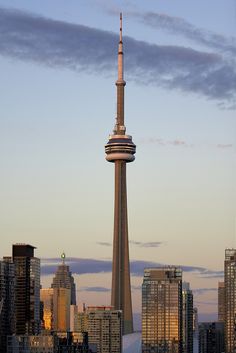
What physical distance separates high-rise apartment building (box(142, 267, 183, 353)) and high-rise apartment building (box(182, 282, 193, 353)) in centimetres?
104

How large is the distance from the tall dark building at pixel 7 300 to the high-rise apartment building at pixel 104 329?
11.1m

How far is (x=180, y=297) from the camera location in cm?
19288

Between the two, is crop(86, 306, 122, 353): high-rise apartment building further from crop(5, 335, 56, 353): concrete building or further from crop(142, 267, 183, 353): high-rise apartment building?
crop(5, 335, 56, 353): concrete building

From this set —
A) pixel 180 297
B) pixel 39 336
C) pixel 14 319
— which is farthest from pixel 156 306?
pixel 39 336

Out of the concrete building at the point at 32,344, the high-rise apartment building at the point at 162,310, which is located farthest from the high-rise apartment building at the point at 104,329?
the concrete building at the point at 32,344

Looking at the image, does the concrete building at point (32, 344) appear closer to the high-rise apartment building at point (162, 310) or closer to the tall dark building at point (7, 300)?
the tall dark building at point (7, 300)

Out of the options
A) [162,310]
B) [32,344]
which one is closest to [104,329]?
[162,310]

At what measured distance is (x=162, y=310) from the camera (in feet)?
620

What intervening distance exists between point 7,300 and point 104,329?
17.5 metres

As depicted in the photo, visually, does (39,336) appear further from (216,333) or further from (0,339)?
(216,333)

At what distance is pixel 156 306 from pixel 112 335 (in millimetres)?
8828

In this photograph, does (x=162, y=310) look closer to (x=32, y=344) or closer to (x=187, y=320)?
(x=187, y=320)

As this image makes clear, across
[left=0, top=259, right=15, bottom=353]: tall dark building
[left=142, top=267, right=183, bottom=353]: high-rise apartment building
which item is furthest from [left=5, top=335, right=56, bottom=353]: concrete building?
[left=142, top=267, right=183, bottom=353]: high-rise apartment building

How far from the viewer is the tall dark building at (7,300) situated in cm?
16788
